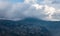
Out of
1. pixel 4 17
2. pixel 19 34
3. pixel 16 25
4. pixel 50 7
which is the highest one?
pixel 50 7

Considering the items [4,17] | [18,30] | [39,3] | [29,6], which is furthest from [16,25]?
[39,3]

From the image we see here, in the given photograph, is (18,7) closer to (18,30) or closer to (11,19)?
(11,19)

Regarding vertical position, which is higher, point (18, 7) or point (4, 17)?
point (18, 7)

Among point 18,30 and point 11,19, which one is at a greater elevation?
point 11,19

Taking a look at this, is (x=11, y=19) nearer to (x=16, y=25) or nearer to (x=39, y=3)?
(x=16, y=25)

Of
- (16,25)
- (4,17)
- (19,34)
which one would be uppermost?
(4,17)

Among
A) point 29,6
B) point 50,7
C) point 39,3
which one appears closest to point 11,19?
point 29,6

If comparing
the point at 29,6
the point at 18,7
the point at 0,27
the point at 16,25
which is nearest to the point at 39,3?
the point at 29,6
